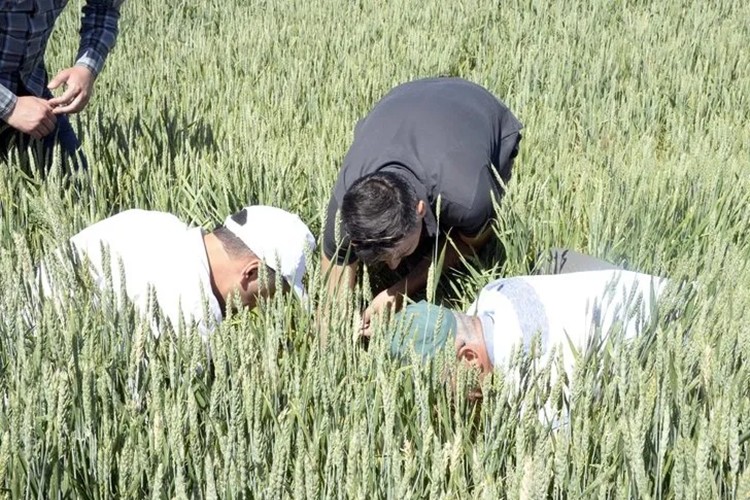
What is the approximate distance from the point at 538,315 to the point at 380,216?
1.61 feet

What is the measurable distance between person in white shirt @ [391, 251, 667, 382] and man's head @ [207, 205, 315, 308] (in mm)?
383

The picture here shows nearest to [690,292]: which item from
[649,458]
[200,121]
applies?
[649,458]

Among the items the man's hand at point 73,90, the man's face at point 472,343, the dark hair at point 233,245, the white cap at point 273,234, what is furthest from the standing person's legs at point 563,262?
the man's hand at point 73,90

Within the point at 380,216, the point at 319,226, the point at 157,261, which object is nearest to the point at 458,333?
the point at 380,216

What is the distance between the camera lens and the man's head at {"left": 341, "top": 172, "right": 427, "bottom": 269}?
2107 mm

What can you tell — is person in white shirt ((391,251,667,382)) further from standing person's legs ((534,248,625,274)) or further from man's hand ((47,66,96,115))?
man's hand ((47,66,96,115))

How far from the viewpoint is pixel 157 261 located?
196cm

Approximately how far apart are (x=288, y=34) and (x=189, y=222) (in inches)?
98.1

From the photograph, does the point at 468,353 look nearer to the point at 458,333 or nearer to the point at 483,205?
the point at 458,333

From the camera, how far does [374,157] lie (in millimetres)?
2389

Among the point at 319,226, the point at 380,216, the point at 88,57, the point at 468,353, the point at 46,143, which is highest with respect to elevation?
the point at 88,57

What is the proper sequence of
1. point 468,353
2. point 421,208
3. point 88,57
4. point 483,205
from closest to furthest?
point 468,353
point 421,208
point 483,205
point 88,57

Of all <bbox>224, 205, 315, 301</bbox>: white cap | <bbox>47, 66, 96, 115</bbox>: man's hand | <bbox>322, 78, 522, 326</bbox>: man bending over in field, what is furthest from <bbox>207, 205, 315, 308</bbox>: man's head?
<bbox>47, 66, 96, 115</bbox>: man's hand

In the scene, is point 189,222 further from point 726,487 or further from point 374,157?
point 726,487
